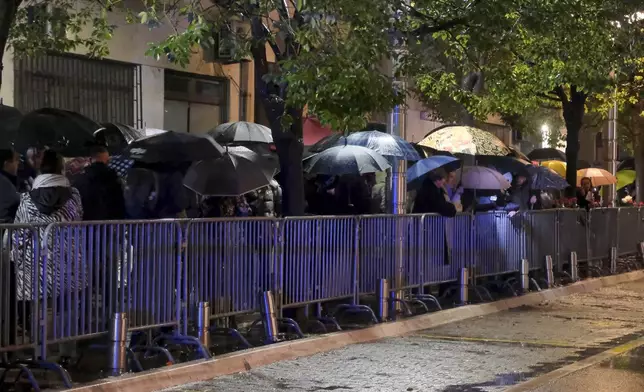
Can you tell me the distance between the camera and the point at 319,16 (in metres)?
11.6

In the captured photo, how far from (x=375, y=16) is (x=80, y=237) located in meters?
5.07

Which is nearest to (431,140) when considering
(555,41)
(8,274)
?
(555,41)

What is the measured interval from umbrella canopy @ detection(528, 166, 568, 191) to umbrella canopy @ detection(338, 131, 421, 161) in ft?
15.6

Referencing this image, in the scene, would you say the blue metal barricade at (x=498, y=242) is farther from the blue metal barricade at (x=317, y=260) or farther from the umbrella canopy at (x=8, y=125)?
the umbrella canopy at (x=8, y=125)

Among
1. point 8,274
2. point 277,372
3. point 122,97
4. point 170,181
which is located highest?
point 122,97

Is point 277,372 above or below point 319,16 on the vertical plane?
below

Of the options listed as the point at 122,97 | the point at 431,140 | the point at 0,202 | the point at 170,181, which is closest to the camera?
the point at 0,202

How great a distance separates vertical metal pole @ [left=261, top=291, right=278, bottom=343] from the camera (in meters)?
11.0

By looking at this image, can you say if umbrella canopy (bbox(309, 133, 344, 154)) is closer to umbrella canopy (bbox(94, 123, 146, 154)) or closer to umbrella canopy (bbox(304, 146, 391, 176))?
umbrella canopy (bbox(304, 146, 391, 176))

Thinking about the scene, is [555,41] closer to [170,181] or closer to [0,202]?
[170,181]

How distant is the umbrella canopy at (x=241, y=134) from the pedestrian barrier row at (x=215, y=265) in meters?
3.60

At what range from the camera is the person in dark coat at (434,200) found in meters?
14.4

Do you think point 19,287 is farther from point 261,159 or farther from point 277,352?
point 261,159

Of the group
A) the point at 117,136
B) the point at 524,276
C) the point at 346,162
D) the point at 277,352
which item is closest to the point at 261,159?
the point at 346,162
